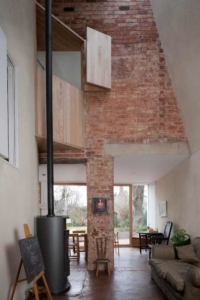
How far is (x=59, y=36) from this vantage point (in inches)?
293

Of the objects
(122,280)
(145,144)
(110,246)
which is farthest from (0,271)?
(145,144)

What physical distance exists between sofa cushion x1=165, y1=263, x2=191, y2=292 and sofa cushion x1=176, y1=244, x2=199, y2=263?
1.43 feet

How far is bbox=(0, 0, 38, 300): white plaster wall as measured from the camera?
4105mm

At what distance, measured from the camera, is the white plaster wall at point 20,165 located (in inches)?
162

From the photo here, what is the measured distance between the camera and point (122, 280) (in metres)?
6.48

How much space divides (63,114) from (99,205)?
7.10ft

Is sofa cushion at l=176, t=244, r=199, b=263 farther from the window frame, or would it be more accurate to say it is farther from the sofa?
the window frame

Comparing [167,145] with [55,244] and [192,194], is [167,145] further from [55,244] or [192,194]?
[55,244]

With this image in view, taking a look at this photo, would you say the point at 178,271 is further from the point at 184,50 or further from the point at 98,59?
the point at 98,59

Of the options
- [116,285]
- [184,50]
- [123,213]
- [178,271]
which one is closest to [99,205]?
[116,285]

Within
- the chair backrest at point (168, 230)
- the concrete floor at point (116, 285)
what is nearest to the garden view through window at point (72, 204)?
the chair backrest at point (168, 230)

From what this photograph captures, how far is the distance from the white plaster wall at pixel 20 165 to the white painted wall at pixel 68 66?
6.09 feet

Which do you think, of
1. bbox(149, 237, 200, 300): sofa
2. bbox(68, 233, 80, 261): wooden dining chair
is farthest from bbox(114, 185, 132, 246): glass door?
bbox(149, 237, 200, 300): sofa

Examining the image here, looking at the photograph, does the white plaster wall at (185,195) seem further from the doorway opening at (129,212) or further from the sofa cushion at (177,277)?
the doorway opening at (129,212)
